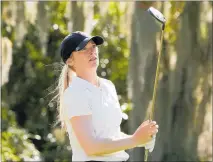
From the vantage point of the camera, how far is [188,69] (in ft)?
22.3

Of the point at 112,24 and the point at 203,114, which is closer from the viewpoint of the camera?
the point at 203,114

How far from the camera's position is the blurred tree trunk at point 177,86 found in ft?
21.9

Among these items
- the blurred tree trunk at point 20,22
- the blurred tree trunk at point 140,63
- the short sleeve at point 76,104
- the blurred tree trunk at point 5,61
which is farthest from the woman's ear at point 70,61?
the blurred tree trunk at point 20,22

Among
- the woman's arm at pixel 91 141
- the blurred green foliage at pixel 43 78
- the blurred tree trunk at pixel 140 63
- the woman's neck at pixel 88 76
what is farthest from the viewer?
the blurred green foliage at pixel 43 78

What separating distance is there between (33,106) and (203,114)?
10.8 feet

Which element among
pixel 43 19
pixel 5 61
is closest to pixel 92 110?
pixel 5 61

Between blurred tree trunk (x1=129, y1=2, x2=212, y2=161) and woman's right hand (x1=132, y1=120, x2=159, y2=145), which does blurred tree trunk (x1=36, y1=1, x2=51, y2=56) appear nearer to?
blurred tree trunk (x1=129, y1=2, x2=212, y2=161)

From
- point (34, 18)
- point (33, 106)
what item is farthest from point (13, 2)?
point (33, 106)

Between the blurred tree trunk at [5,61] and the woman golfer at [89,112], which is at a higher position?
the woman golfer at [89,112]

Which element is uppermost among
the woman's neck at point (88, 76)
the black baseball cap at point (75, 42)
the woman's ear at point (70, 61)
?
the black baseball cap at point (75, 42)

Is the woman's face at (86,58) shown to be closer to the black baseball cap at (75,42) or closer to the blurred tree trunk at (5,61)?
the black baseball cap at (75,42)

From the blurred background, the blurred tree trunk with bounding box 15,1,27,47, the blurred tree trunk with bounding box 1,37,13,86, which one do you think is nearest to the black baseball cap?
the blurred background

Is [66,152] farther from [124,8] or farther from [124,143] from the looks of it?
[124,143]

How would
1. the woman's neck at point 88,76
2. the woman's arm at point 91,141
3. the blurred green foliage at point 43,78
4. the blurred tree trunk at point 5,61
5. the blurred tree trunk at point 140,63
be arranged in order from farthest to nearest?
1. the blurred green foliage at point 43,78
2. the blurred tree trunk at point 5,61
3. the blurred tree trunk at point 140,63
4. the woman's neck at point 88,76
5. the woman's arm at point 91,141
